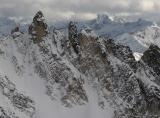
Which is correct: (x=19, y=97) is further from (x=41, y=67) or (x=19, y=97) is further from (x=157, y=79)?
(x=157, y=79)

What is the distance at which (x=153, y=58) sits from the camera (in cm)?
17062

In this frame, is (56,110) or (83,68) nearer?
(56,110)

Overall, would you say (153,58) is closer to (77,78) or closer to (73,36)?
(73,36)

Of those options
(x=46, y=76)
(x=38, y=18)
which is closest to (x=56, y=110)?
(x=46, y=76)

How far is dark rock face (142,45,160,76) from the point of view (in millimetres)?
169625

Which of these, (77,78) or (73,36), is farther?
(73,36)

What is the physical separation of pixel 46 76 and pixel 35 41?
42.7ft

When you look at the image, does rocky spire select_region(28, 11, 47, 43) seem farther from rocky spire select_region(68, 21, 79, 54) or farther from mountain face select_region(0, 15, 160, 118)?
rocky spire select_region(68, 21, 79, 54)

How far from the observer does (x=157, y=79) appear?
165625 millimetres

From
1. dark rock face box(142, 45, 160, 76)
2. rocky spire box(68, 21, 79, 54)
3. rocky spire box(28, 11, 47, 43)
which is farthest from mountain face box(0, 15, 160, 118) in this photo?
dark rock face box(142, 45, 160, 76)

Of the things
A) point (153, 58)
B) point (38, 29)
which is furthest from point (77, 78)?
point (153, 58)

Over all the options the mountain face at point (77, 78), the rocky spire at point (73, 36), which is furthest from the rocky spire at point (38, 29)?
the rocky spire at point (73, 36)

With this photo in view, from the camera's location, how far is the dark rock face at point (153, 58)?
16962 cm

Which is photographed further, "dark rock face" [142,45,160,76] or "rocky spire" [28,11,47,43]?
"dark rock face" [142,45,160,76]
